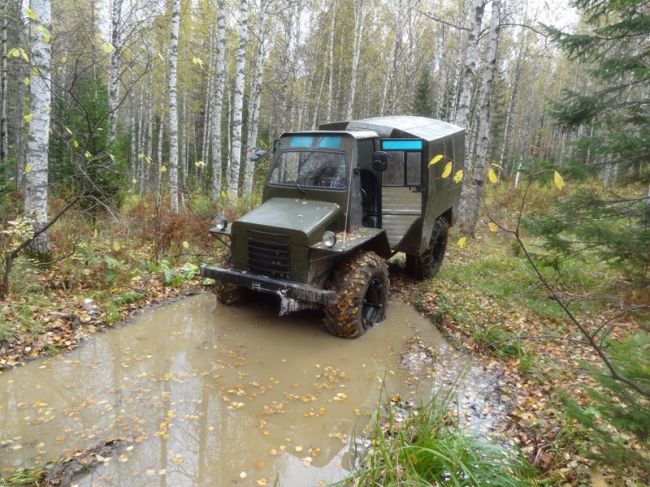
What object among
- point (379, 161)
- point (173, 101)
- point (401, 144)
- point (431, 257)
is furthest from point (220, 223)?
point (173, 101)

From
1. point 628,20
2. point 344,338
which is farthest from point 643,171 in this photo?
point 344,338

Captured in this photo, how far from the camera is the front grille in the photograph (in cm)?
544

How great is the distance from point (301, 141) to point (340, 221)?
1.39m

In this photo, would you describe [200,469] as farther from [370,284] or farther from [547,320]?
[547,320]

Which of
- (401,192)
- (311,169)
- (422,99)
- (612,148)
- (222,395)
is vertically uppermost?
(422,99)

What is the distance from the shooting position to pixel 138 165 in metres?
27.0

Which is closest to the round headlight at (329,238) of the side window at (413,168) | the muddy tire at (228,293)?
the muddy tire at (228,293)

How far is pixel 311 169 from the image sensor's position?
20.6 feet

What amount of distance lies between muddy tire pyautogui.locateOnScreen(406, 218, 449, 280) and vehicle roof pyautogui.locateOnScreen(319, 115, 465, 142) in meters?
1.60

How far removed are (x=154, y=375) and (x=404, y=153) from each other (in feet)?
15.4

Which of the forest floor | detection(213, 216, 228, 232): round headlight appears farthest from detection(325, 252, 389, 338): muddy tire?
detection(213, 216, 228, 232): round headlight

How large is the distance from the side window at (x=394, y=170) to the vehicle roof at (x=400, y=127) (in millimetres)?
310

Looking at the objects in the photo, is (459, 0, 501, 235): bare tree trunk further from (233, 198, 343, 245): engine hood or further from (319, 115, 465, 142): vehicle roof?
(233, 198, 343, 245): engine hood

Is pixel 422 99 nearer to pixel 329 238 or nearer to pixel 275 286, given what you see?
pixel 329 238
